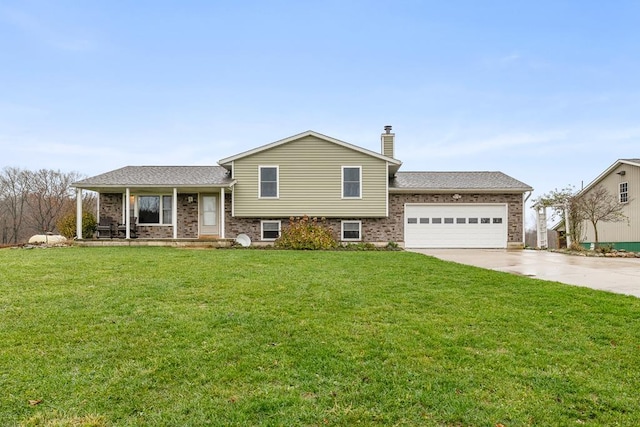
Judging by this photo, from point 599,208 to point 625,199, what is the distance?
3.70 meters

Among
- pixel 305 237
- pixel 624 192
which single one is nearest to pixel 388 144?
pixel 305 237

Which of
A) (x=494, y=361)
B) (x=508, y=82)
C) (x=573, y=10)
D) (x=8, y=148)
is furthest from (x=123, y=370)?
(x=8, y=148)

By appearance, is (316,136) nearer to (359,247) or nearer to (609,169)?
(359,247)

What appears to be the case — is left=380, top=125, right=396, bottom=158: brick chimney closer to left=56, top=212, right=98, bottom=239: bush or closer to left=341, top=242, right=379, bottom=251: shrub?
left=341, top=242, right=379, bottom=251: shrub

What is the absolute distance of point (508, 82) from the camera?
59.2ft

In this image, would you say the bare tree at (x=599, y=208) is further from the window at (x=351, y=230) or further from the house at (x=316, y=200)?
the window at (x=351, y=230)

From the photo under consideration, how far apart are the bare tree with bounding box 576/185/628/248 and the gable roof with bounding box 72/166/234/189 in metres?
15.1

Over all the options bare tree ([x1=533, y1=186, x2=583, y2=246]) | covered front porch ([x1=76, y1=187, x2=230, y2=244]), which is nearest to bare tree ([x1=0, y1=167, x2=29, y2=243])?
covered front porch ([x1=76, y1=187, x2=230, y2=244])

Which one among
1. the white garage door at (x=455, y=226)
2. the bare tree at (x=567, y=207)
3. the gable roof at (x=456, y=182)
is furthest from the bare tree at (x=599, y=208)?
the white garage door at (x=455, y=226)

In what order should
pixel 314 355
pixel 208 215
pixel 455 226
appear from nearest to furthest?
pixel 314 355, pixel 208 215, pixel 455 226

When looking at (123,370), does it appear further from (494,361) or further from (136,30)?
(136,30)

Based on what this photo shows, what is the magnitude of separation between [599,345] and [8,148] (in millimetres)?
38122

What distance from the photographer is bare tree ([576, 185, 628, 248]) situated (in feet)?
53.5

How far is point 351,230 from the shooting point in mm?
16609
